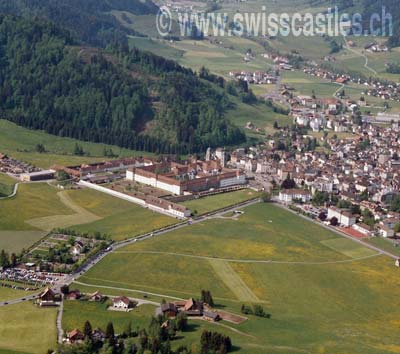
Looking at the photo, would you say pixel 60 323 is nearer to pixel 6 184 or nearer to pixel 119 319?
A: pixel 119 319

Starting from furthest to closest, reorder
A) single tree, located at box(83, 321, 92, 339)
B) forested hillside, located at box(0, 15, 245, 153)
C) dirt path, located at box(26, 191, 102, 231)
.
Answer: forested hillside, located at box(0, 15, 245, 153) < dirt path, located at box(26, 191, 102, 231) < single tree, located at box(83, 321, 92, 339)

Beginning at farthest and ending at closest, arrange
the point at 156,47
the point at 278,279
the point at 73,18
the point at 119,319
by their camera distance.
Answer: the point at 73,18 < the point at 156,47 < the point at 278,279 < the point at 119,319

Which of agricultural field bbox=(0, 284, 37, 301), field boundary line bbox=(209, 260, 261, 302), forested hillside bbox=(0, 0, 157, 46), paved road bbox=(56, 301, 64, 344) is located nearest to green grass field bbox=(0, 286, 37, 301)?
agricultural field bbox=(0, 284, 37, 301)

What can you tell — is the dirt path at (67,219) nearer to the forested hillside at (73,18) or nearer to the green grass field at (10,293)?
the green grass field at (10,293)

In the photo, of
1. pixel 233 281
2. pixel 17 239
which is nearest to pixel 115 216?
pixel 17 239

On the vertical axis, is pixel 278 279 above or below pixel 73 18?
below

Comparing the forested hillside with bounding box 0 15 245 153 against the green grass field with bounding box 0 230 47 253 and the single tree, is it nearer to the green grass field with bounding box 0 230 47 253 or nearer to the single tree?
the green grass field with bounding box 0 230 47 253

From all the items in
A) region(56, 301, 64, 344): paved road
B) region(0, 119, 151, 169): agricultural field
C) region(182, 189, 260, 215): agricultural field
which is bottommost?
region(56, 301, 64, 344): paved road
